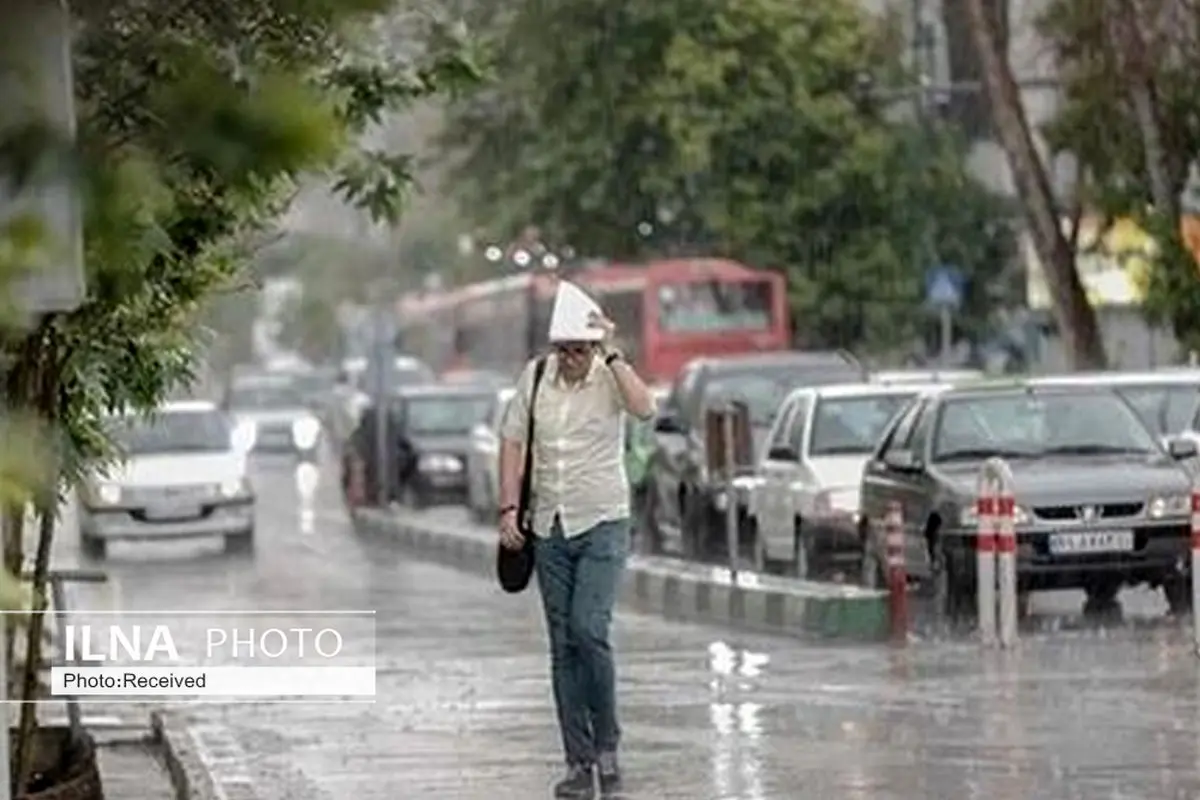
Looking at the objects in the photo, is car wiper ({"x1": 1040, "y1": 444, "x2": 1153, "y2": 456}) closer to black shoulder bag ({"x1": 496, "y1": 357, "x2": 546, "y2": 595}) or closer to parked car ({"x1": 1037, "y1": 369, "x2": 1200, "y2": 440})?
parked car ({"x1": 1037, "y1": 369, "x2": 1200, "y2": 440})

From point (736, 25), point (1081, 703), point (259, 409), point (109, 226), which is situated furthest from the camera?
point (259, 409)

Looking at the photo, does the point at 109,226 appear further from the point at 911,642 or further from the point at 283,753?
the point at 911,642

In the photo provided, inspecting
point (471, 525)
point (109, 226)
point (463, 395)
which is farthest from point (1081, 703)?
point (463, 395)

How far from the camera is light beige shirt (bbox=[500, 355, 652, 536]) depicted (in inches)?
472

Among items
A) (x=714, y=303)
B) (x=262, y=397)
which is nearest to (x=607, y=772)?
(x=714, y=303)

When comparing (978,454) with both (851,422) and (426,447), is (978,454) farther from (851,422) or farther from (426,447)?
(426,447)

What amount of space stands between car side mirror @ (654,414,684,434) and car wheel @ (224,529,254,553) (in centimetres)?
730

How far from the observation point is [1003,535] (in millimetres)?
18797

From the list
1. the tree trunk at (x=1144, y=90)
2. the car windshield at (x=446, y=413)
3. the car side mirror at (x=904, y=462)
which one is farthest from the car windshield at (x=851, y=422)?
the car windshield at (x=446, y=413)

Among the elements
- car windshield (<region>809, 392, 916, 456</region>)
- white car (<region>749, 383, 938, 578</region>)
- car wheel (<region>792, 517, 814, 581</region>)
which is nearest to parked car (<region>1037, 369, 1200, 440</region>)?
car windshield (<region>809, 392, 916, 456</region>)

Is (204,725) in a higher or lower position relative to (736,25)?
lower

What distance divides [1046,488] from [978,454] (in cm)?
106

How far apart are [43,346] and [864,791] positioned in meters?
3.80

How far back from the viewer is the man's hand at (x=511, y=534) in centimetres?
1209
